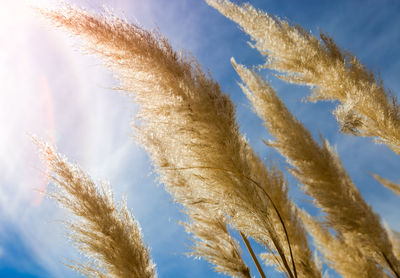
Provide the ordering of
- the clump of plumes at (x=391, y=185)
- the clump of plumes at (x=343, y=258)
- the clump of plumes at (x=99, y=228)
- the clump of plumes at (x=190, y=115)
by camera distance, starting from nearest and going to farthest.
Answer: the clump of plumes at (x=190, y=115)
the clump of plumes at (x=99, y=228)
the clump of plumes at (x=343, y=258)
the clump of plumes at (x=391, y=185)

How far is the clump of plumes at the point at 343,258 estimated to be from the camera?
105 inches

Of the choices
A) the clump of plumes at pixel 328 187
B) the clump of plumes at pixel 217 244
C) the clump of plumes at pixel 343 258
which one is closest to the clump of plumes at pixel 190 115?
the clump of plumes at pixel 217 244

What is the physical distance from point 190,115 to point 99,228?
1.06 metres

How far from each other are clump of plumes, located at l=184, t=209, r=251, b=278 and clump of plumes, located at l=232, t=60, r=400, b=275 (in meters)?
0.77

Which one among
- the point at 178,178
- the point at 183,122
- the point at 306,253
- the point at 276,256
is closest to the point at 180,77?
the point at 183,122

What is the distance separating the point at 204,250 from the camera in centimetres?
226

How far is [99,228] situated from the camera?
2.01 metres

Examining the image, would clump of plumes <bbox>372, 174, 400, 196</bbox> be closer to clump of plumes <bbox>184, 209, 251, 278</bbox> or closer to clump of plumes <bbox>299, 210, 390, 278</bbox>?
clump of plumes <bbox>299, 210, 390, 278</bbox>

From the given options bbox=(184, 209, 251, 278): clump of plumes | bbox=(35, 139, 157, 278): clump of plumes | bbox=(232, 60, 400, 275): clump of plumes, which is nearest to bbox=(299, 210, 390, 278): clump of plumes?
bbox=(232, 60, 400, 275): clump of plumes

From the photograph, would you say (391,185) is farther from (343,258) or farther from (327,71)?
(327,71)

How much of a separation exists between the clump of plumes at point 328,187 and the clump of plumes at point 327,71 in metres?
0.43

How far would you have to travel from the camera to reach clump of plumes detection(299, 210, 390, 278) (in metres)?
2.67

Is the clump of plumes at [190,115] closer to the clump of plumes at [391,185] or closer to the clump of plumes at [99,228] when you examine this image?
the clump of plumes at [99,228]

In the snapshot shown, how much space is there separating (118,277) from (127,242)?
0.75ft
